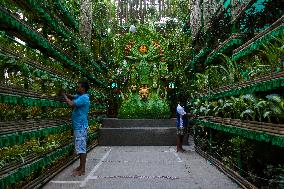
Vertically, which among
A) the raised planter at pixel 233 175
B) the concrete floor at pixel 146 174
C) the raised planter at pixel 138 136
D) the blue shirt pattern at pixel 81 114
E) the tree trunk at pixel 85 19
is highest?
the tree trunk at pixel 85 19

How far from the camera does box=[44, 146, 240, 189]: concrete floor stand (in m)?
6.17

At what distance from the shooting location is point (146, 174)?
723 centimetres

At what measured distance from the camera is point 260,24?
30.5 feet

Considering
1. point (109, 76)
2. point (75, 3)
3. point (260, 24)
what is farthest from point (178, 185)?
point (109, 76)

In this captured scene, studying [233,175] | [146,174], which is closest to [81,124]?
[146,174]

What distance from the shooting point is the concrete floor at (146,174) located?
20.2 feet

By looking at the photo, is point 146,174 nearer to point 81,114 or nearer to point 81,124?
point 81,124

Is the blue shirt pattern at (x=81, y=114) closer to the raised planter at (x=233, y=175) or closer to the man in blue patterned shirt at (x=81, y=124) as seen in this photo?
the man in blue patterned shirt at (x=81, y=124)

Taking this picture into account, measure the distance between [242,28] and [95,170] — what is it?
212 inches

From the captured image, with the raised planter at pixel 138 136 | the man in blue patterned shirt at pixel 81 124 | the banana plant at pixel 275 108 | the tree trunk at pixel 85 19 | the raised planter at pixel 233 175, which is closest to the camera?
the banana plant at pixel 275 108

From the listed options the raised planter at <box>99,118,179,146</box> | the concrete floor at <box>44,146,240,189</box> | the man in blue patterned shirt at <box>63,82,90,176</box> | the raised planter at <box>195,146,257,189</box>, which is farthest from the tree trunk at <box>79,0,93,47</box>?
the raised planter at <box>195,146,257,189</box>

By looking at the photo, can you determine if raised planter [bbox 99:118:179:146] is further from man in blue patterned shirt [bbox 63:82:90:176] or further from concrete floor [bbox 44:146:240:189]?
man in blue patterned shirt [bbox 63:82:90:176]

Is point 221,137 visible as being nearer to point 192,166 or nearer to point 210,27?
point 192,166

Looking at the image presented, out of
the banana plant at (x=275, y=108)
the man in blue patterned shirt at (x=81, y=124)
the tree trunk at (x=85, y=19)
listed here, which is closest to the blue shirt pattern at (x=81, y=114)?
the man in blue patterned shirt at (x=81, y=124)
